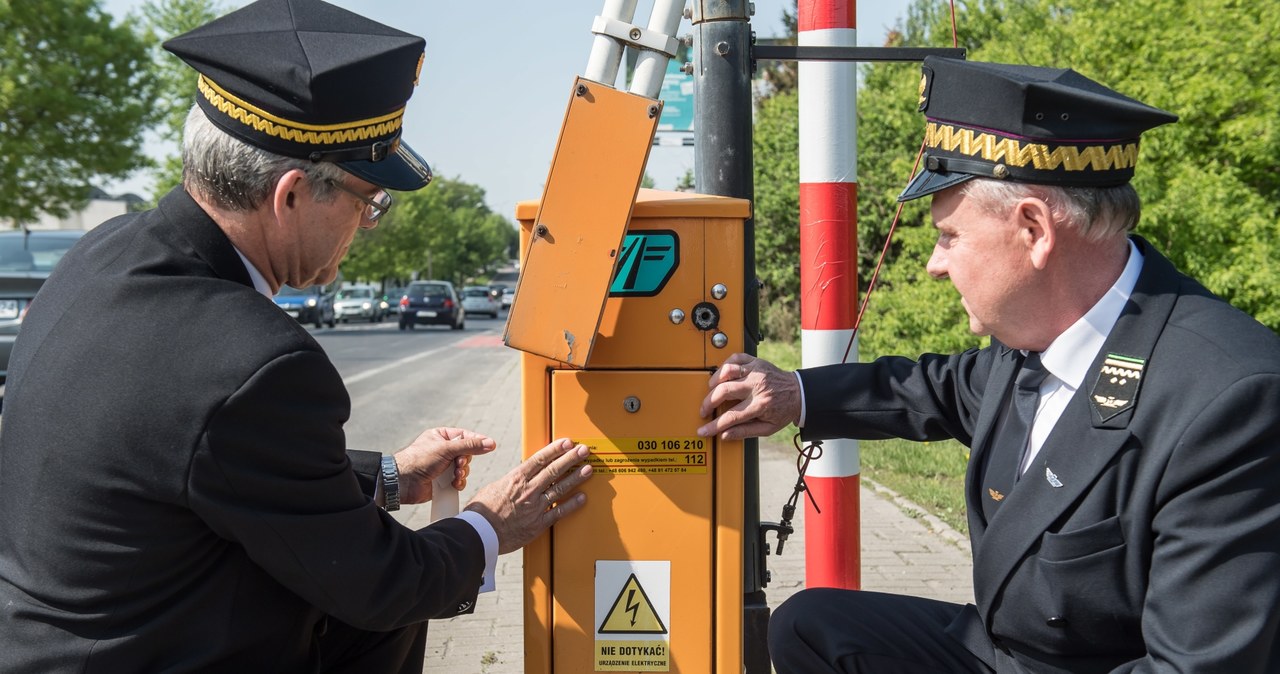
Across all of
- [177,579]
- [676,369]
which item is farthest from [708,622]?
[177,579]

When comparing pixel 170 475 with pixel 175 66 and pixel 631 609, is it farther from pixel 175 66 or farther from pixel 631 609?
pixel 175 66

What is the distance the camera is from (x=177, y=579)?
1759 millimetres

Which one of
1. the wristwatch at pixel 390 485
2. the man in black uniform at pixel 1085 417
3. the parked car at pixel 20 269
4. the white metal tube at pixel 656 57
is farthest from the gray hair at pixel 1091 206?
the parked car at pixel 20 269

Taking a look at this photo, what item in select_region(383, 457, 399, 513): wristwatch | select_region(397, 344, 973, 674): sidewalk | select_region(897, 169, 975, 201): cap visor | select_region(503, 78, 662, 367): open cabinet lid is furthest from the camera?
select_region(397, 344, 973, 674): sidewalk

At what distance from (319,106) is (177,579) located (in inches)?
33.8

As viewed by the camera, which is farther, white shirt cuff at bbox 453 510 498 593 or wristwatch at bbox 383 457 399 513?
wristwatch at bbox 383 457 399 513

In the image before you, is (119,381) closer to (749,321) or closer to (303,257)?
(303,257)

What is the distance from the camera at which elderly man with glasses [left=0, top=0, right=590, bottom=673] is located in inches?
66.3

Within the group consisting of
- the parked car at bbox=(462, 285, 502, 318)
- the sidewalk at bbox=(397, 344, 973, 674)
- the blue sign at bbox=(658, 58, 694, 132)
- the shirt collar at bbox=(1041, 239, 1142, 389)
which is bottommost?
the parked car at bbox=(462, 285, 502, 318)

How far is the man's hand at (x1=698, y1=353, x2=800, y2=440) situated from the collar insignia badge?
74cm

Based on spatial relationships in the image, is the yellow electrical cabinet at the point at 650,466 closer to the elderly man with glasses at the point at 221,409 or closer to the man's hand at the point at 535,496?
the man's hand at the point at 535,496

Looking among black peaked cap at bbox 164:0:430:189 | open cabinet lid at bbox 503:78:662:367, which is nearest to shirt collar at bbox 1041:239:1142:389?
open cabinet lid at bbox 503:78:662:367

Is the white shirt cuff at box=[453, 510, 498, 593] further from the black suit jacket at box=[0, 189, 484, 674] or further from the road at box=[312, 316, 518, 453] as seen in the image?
the road at box=[312, 316, 518, 453]

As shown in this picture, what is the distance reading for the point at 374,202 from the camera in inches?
80.0
